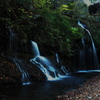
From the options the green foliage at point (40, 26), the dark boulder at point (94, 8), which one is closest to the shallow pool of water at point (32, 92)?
the green foliage at point (40, 26)

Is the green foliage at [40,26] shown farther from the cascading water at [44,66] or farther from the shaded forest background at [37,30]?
the cascading water at [44,66]

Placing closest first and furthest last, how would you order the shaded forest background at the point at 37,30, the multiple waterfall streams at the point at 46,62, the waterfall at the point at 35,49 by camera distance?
the multiple waterfall streams at the point at 46,62 < the shaded forest background at the point at 37,30 < the waterfall at the point at 35,49

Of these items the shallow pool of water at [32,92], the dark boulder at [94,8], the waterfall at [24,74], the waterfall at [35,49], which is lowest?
the shallow pool of water at [32,92]

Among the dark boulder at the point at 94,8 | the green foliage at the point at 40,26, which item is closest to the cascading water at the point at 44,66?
the green foliage at the point at 40,26

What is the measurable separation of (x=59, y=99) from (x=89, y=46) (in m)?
12.9

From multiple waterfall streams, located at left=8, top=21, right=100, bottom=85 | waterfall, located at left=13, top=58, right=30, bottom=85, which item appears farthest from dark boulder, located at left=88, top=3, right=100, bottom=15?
waterfall, located at left=13, top=58, right=30, bottom=85

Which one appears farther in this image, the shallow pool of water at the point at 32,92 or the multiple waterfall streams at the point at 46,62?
the multiple waterfall streams at the point at 46,62

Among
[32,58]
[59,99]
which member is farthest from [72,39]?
[59,99]

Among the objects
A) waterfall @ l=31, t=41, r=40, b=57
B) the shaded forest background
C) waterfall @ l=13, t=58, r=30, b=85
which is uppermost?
the shaded forest background

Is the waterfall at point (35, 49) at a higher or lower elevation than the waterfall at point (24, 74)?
higher

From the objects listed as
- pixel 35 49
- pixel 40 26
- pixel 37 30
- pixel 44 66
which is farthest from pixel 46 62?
pixel 40 26

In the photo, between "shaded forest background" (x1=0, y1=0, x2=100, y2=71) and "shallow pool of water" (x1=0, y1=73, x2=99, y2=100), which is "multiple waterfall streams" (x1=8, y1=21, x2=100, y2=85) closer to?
"shaded forest background" (x1=0, y1=0, x2=100, y2=71)

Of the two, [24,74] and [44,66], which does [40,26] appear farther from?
[24,74]

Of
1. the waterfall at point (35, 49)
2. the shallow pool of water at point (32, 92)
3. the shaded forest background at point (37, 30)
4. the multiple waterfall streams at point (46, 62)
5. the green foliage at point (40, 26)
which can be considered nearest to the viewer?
the shallow pool of water at point (32, 92)
